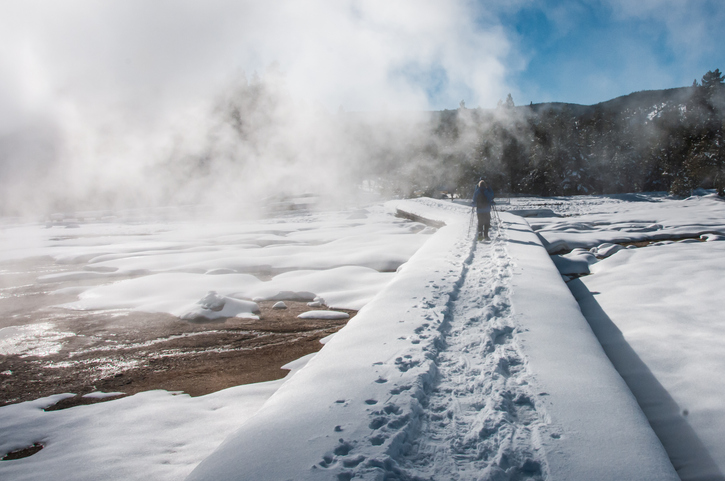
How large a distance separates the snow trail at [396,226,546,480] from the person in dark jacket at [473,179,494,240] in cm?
500

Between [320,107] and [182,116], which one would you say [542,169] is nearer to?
[320,107]

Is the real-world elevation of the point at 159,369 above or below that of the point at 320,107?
below

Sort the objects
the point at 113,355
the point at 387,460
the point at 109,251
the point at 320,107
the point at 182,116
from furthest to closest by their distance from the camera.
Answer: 1. the point at 320,107
2. the point at 182,116
3. the point at 109,251
4. the point at 113,355
5. the point at 387,460

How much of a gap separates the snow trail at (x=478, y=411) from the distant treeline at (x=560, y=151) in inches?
1147

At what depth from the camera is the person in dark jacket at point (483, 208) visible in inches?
328

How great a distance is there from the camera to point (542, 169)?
3594cm

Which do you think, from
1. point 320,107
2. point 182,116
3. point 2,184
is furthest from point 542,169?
point 2,184

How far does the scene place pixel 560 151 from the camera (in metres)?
35.2

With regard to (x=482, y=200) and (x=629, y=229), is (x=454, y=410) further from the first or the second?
(x=629, y=229)

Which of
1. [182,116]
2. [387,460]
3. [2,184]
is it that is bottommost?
[387,460]

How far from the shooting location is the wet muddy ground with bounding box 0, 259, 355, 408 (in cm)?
316

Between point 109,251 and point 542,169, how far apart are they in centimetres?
3598

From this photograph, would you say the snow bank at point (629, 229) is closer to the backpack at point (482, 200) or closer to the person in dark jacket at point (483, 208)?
the person in dark jacket at point (483, 208)

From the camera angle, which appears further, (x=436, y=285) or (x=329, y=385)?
(x=436, y=285)
